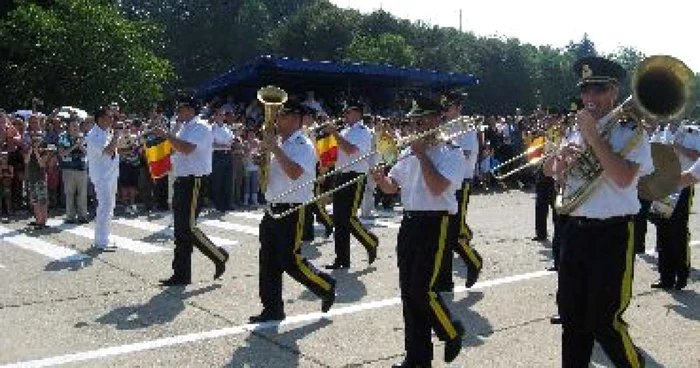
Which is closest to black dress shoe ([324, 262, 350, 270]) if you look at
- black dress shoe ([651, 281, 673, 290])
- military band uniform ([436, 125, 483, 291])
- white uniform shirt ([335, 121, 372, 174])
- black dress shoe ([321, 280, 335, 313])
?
white uniform shirt ([335, 121, 372, 174])

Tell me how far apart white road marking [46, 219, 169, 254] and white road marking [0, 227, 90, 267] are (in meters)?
0.70

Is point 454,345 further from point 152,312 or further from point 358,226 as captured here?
point 358,226

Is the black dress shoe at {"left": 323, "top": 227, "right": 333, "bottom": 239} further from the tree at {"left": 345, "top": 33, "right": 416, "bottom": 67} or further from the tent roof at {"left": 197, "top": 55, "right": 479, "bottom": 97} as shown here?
the tree at {"left": 345, "top": 33, "right": 416, "bottom": 67}

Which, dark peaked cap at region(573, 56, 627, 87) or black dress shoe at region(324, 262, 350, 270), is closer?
dark peaked cap at region(573, 56, 627, 87)

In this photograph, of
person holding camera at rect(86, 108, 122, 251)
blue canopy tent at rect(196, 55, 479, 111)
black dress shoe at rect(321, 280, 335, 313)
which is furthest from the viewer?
blue canopy tent at rect(196, 55, 479, 111)

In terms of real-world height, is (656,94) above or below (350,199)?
above

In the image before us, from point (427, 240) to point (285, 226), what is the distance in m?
1.74

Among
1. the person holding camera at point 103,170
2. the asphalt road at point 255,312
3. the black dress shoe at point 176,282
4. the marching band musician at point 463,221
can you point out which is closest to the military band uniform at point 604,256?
the asphalt road at point 255,312

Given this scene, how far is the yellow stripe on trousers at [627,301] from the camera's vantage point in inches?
182

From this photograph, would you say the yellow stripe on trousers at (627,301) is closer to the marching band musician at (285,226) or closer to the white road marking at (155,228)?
the marching band musician at (285,226)

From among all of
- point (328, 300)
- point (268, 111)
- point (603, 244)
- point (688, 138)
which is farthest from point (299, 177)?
point (688, 138)

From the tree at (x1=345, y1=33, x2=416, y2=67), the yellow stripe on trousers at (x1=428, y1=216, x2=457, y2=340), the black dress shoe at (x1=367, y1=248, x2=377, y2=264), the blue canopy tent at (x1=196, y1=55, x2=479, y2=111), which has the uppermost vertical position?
the tree at (x1=345, y1=33, x2=416, y2=67)

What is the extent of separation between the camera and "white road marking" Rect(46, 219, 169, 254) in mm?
11086

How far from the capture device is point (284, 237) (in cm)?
691
